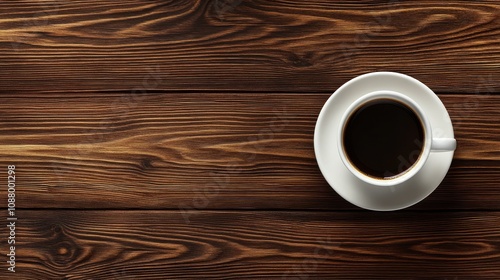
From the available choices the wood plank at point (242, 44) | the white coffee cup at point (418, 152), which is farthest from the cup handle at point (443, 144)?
the wood plank at point (242, 44)

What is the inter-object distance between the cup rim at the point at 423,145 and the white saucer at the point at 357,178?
2cm

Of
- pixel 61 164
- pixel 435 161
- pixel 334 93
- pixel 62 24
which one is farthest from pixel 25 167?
pixel 435 161

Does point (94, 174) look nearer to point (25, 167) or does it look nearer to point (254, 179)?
point (25, 167)

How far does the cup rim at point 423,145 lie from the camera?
70 centimetres

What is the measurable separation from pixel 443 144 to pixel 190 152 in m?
0.32

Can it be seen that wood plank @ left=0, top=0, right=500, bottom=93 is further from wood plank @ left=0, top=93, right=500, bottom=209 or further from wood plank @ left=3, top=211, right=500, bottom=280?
wood plank @ left=3, top=211, right=500, bottom=280

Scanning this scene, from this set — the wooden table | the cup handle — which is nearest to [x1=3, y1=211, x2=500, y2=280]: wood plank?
the wooden table

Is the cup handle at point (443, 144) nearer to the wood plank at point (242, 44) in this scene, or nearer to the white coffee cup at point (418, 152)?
the white coffee cup at point (418, 152)

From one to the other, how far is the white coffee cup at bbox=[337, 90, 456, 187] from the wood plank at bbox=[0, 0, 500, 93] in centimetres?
9

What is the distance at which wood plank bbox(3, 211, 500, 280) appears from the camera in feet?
2.60

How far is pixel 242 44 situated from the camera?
804 mm

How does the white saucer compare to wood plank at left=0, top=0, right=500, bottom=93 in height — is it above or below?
below

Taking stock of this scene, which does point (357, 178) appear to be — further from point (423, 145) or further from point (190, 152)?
point (190, 152)

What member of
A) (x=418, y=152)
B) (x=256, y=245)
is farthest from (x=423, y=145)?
(x=256, y=245)
